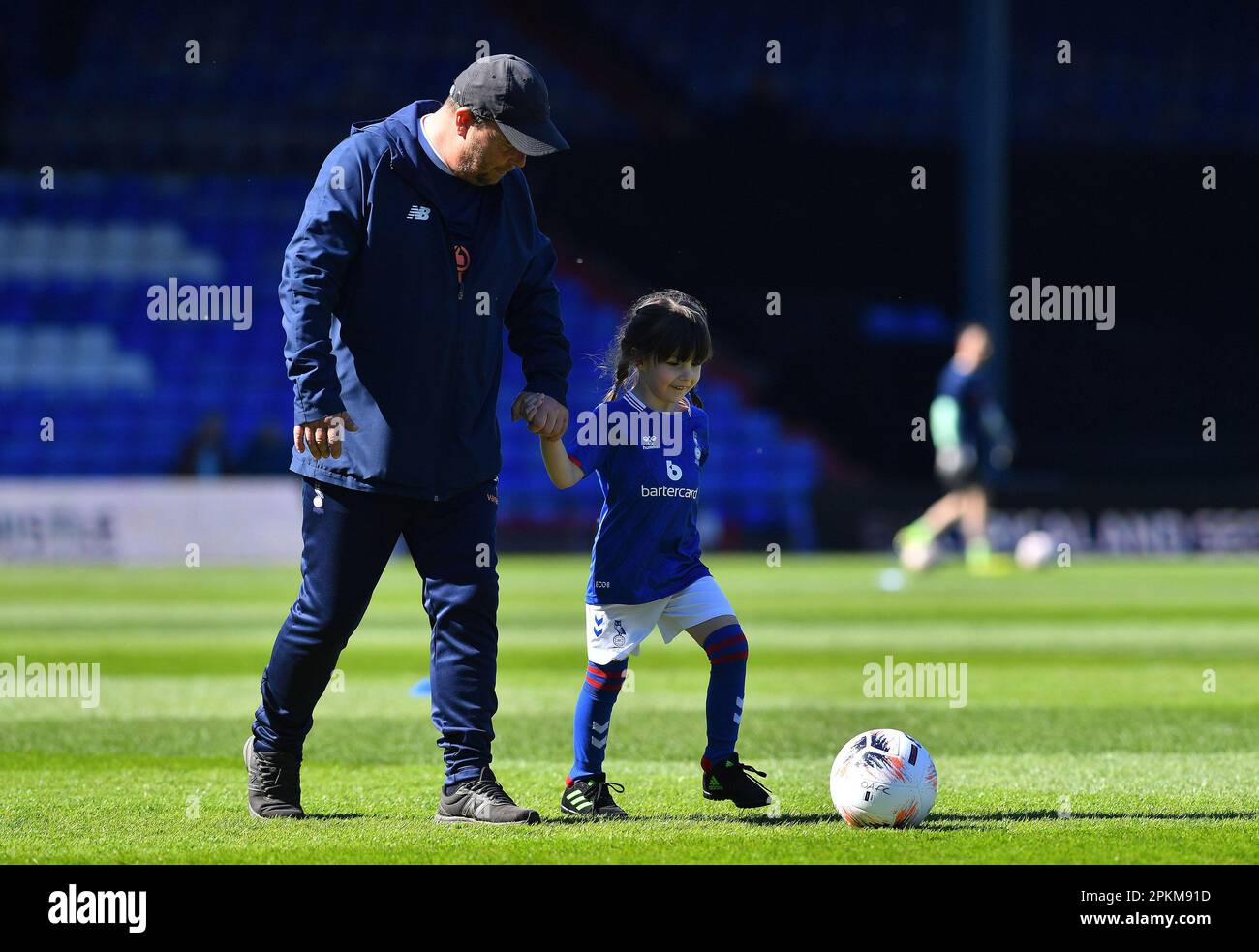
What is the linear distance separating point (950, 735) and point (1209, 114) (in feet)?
92.9

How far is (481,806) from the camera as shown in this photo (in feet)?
17.2

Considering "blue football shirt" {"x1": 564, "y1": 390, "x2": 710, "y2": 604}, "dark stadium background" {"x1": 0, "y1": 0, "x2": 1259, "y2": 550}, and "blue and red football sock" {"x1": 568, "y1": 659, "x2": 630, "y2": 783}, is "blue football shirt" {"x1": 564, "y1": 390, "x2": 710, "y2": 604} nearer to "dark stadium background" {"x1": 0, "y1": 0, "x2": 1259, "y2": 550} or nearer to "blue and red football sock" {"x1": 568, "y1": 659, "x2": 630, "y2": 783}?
"blue and red football sock" {"x1": 568, "y1": 659, "x2": 630, "y2": 783}

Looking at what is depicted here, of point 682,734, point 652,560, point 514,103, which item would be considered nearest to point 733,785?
point 652,560

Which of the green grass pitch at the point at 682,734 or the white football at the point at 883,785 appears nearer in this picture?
the green grass pitch at the point at 682,734

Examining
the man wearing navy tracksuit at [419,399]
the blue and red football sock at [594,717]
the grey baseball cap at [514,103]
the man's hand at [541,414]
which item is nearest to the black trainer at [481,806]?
the man wearing navy tracksuit at [419,399]

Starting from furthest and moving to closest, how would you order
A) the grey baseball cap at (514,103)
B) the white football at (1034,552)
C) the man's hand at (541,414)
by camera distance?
the white football at (1034,552) → the man's hand at (541,414) → the grey baseball cap at (514,103)

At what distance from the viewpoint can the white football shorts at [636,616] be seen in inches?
223

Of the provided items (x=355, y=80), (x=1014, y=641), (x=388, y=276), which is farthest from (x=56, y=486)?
(x=388, y=276)

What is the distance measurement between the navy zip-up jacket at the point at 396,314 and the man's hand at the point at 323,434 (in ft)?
0.15

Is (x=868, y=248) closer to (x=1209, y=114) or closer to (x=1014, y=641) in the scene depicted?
(x=1209, y=114)

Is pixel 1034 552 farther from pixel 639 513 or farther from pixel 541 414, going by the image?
pixel 541 414

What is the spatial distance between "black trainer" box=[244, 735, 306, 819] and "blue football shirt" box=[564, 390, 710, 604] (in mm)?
1070

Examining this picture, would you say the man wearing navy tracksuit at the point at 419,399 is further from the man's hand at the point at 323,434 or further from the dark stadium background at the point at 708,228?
the dark stadium background at the point at 708,228
